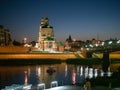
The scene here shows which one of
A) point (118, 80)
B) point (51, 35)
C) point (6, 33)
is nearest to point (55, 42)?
point (51, 35)

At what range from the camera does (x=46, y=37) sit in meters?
165

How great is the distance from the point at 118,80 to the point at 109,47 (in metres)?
33.4

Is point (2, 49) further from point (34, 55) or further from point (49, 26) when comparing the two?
point (49, 26)

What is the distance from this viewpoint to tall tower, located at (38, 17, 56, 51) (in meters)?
159

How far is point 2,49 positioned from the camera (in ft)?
337

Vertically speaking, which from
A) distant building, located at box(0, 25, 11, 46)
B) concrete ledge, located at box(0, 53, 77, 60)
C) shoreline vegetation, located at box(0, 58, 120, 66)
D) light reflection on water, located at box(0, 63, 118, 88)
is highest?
distant building, located at box(0, 25, 11, 46)

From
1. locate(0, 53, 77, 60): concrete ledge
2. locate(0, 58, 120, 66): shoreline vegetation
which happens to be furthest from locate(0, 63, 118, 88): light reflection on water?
locate(0, 53, 77, 60): concrete ledge

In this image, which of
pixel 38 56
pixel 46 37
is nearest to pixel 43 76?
pixel 38 56

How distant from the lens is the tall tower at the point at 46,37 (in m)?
159

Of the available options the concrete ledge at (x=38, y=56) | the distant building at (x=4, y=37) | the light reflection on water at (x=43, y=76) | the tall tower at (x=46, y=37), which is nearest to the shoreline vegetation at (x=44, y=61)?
the concrete ledge at (x=38, y=56)

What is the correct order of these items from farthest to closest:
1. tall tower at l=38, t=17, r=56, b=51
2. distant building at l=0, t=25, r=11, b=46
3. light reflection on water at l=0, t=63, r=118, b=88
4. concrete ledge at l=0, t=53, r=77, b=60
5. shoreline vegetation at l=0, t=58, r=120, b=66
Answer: tall tower at l=38, t=17, r=56, b=51
distant building at l=0, t=25, r=11, b=46
concrete ledge at l=0, t=53, r=77, b=60
shoreline vegetation at l=0, t=58, r=120, b=66
light reflection on water at l=0, t=63, r=118, b=88

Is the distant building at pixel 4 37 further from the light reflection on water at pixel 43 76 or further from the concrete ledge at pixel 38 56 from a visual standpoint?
the light reflection on water at pixel 43 76

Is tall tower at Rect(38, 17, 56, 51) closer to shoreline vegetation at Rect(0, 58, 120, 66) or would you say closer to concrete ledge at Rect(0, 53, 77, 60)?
concrete ledge at Rect(0, 53, 77, 60)

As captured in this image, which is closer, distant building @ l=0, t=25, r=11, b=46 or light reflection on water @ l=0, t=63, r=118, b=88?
light reflection on water @ l=0, t=63, r=118, b=88
